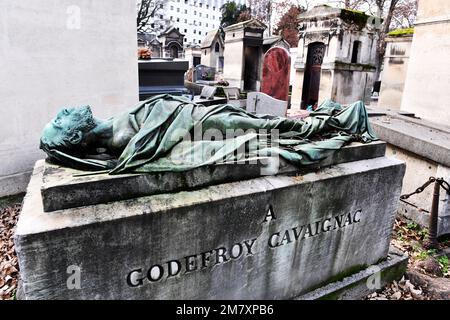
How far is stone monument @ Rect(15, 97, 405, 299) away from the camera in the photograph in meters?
1.91

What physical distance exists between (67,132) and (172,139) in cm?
76

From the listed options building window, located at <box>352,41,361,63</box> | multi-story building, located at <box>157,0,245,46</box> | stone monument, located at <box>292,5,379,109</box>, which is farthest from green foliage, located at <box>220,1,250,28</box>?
multi-story building, located at <box>157,0,245,46</box>

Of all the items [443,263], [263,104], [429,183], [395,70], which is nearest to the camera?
[443,263]

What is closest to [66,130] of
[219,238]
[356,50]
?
[219,238]

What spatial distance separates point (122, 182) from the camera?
6.87 feet

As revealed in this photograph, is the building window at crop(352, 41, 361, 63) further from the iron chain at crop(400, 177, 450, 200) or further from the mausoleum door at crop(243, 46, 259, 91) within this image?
the iron chain at crop(400, 177, 450, 200)

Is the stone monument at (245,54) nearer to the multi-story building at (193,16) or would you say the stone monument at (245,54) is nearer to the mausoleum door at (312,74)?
the mausoleum door at (312,74)

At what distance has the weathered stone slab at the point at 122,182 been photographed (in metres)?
1.95

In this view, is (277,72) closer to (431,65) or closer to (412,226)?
(431,65)

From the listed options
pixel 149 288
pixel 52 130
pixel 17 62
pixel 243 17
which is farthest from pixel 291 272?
pixel 243 17

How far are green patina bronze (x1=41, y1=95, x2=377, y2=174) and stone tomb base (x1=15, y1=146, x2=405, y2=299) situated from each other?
22 centimetres

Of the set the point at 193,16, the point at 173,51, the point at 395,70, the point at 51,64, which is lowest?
the point at 51,64

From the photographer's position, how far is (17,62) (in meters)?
4.65

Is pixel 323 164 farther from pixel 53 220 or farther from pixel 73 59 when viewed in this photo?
pixel 73 59
